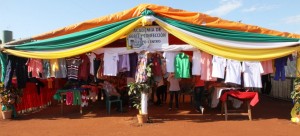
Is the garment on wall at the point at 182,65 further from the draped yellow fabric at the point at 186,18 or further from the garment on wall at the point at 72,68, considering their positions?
the garment on wall at the point at 72,68

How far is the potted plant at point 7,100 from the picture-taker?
898cm

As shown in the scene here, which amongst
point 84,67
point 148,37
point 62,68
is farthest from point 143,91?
point 62,68

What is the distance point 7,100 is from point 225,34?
659cm

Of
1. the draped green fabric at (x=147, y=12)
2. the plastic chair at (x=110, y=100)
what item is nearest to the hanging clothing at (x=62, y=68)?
the plastic chair at (x=110, y=100)

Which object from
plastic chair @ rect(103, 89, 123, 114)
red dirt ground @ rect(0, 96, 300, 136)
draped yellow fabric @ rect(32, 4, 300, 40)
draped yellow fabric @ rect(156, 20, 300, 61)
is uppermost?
draped yellow fabric @ rect(32, 4, 300, 40)

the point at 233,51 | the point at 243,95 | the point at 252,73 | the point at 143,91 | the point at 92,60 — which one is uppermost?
the point at 233,51

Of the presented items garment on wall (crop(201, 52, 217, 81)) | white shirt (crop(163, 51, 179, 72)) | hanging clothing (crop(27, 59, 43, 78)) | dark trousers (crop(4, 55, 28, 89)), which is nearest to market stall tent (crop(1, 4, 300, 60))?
garment on wall (crop(201, 52, 217, 81))

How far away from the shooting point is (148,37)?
28.5ft

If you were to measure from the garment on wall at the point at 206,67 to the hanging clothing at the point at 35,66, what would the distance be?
4.91 m

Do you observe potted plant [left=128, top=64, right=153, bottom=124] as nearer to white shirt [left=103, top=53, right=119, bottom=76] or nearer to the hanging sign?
the hanging sign

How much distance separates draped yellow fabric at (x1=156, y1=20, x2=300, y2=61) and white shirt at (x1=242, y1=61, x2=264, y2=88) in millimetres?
382

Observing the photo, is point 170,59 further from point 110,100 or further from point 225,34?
point 110,100

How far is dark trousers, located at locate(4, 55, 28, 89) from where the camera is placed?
8.93 m

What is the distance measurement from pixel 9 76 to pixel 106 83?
294 cm
